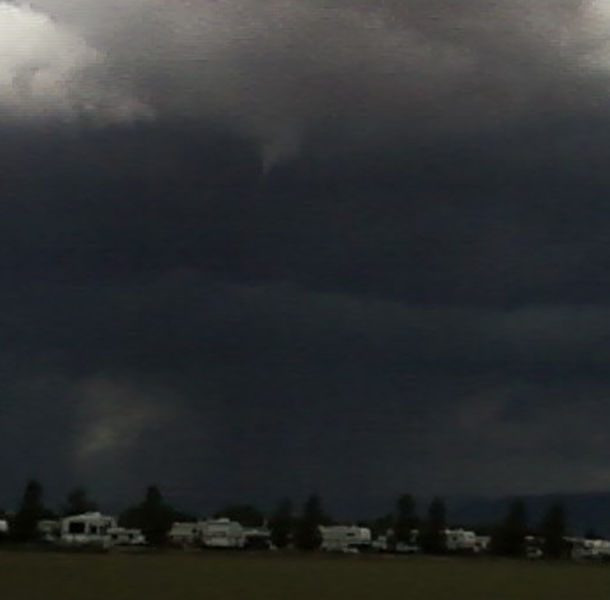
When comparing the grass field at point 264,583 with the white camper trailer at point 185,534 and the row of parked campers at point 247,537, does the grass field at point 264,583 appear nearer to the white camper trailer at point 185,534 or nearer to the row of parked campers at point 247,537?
the row of parked campers at point 247,537

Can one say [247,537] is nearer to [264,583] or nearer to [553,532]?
[553,532]

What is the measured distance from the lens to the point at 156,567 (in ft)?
322

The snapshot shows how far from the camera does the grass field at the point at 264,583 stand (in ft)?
211

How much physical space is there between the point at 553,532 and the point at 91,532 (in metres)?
56.5

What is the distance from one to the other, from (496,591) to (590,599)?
5.97m

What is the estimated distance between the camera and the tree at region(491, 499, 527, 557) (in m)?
176

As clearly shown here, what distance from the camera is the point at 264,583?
77.9 m

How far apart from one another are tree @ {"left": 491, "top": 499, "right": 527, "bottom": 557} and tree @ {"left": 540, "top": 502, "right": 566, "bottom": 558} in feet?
10.7

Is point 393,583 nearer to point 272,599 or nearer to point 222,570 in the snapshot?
point 222,570

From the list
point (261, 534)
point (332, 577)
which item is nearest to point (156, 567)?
point (332, 577)

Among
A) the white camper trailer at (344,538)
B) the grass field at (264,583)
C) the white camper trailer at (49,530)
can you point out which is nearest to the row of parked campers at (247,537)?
the white camper trailer at (344,538)

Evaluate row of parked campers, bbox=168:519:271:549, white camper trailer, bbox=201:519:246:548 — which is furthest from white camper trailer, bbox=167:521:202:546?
white camper trailer, bbox=201:519:246:548

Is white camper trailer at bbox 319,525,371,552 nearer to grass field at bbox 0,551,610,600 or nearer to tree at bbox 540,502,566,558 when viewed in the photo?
tree at bbox 540,502,566,558

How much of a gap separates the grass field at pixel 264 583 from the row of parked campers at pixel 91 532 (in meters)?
59.5
